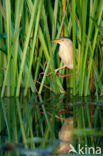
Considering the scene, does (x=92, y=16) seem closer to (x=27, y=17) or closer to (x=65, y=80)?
(x=27, y=17)

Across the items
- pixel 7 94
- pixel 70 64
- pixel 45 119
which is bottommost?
pixel 45 119

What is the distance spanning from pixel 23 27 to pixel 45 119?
1.32 meters

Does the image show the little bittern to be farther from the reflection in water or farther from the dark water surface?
the reflection in water

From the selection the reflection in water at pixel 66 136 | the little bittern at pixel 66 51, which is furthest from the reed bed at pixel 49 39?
the reflection in water at pixel 66 136

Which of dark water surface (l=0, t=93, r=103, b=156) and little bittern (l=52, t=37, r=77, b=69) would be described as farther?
little bittern (l=52, t=37, r=77, b=69)

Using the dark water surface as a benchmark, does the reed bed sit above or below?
above

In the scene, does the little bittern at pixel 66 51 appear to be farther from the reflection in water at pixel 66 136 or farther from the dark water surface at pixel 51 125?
the reflection in water at pixel 66 136

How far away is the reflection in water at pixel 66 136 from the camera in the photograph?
5.60 ft

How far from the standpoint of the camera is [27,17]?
3408 mm

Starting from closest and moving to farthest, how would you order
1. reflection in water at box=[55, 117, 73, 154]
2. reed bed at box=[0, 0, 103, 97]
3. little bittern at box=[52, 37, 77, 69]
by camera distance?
reflection in water at box=[55, 117, 73, 154], reed bed at box=[0, 0, 103, 97], little bittern at box=[52, 37, 77, 69]

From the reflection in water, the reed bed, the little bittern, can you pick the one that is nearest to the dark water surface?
the reflection in water

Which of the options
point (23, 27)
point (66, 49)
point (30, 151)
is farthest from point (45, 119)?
point (66, 49)

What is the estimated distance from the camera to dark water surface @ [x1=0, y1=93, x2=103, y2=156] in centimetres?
171

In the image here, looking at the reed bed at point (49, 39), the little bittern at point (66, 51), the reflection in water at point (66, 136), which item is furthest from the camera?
the little bittern at point (66, 51)
